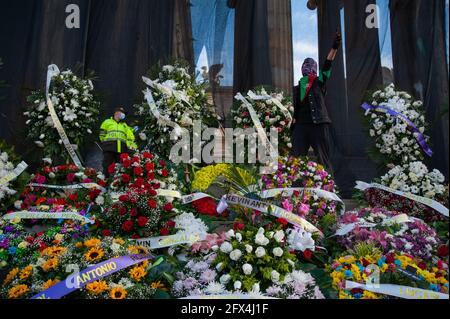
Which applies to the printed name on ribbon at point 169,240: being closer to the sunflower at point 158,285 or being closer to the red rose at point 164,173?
the sunflower at point 158,285

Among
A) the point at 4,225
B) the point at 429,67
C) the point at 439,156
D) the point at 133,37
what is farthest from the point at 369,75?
the point at 4,225

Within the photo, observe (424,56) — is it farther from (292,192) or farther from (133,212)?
(133,212)

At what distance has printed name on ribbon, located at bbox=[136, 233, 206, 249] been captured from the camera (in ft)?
10.6

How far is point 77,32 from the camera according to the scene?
8484mm

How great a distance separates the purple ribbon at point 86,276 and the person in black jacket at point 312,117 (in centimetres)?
366

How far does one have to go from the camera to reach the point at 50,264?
2646 millimetres

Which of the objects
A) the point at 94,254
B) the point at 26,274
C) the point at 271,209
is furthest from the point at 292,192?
the point at 26,274

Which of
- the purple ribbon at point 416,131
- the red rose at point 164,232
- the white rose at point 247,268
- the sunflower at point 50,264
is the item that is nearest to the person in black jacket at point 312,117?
the purple ribbon at point 416,131

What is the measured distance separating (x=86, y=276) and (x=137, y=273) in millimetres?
333

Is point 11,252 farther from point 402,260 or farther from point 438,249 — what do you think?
point 438,249

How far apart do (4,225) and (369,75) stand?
8.62m

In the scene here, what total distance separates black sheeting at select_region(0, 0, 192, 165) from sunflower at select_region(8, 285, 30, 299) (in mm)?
5259

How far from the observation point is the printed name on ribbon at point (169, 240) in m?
3.22
